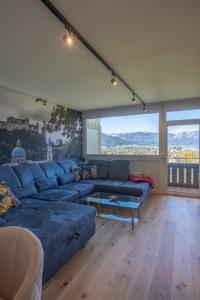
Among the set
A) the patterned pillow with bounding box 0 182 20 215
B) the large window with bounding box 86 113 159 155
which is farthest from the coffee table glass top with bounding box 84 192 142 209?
the large window with bounding box 86 113 159 155

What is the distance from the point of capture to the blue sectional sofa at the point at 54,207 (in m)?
1.95

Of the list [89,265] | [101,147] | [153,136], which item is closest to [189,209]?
[153,136]

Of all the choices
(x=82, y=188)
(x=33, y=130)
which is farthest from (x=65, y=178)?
(x=33, y=130)

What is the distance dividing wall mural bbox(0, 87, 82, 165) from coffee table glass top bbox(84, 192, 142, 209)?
5.32 ft

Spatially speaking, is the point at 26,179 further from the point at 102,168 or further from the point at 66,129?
the point at 66,129

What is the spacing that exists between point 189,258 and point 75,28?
2.78 m

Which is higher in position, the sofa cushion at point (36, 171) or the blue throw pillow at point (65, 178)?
the sofa cushion at point (36, 171)

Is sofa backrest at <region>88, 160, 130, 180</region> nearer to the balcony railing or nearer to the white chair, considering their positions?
the balcony railing

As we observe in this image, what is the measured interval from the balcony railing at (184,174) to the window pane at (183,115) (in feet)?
4.19

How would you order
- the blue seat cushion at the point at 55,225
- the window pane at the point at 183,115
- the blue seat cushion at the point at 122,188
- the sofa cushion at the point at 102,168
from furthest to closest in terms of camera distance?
the sofa cushion at the point at 102,168 → the window pane at the point at 183,115 → the blue seat cushion at the point at 122,188 → the blue seat cushion at the point at 55,225

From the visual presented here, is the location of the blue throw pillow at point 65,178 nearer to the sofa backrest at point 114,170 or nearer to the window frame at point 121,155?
the sofa backrest at point 114,170

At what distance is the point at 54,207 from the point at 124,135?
3642 millimetres

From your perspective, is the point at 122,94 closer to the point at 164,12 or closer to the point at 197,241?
the point at 164,12

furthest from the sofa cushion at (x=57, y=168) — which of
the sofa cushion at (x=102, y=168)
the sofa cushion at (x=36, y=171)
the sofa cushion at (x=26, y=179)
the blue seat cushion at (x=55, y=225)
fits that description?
the blue seat cushion at (x=55, y=225)
